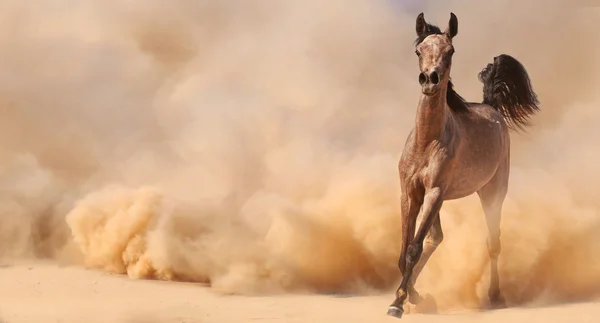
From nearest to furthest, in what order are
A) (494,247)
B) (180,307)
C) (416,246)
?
(416,246) < (180,307) < (494,247)

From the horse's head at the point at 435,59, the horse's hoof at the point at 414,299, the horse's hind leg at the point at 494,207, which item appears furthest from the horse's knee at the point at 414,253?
the horse's hind leg at the point at 494,207

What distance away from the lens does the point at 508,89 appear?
11.6 metres

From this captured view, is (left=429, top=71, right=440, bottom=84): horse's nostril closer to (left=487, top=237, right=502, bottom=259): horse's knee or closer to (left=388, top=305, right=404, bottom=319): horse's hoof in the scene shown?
(left=388, top=305, right=404, bottom=319): horse's hoof

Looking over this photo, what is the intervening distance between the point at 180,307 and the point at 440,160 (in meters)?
3.70

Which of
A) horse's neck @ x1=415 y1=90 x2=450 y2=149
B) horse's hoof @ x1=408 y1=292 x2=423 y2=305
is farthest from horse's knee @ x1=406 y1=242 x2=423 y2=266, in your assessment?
horse's neck @ x1=415 y1=90 x2=450 y2=149

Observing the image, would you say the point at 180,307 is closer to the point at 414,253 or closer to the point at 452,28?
the point at 414,253

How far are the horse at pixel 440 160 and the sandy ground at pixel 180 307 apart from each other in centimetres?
80

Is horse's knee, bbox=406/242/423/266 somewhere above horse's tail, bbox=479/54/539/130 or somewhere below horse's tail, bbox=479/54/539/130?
below

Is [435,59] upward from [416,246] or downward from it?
upward

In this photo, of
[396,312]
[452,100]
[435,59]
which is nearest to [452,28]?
[435,59]

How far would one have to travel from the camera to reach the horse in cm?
859

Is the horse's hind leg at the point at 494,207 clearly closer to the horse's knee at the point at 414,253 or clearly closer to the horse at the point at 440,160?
the horse at the point at 440,160

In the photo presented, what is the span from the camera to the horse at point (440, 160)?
8.59 m

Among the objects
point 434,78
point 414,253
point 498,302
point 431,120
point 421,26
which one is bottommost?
point 498,302
